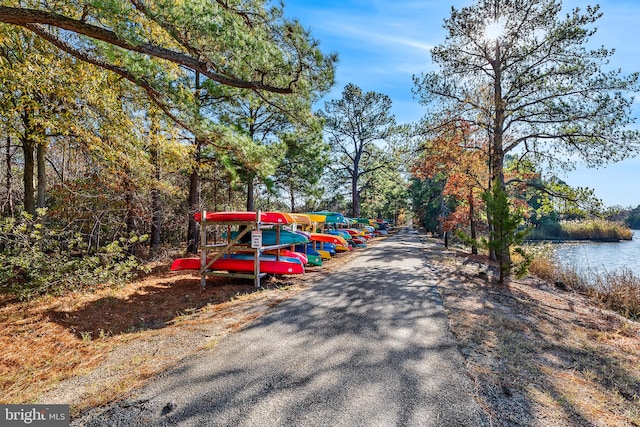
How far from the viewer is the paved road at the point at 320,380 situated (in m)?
2.53

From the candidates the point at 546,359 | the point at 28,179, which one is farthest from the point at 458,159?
the point at 28,179

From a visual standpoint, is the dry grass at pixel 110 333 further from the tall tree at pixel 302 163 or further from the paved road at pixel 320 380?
the tall tree at pixel 302 163

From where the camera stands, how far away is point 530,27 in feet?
34.2

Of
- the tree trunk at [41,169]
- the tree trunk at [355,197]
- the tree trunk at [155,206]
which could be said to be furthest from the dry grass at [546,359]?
the tree trunk at [355,197]

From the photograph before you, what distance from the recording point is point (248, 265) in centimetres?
806

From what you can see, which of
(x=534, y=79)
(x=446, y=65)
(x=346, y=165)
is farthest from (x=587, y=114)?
Answer: (x=346, y=165)

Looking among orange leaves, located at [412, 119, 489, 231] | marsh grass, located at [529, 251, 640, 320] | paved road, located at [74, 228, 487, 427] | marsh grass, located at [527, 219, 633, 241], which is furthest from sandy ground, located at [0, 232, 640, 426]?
marsh grass, located at [527, 219, 633, 241]

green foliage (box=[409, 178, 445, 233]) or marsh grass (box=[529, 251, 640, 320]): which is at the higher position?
green foliage (box=[409, 178, 445, 233])

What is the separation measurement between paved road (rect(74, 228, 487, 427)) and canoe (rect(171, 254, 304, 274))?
2653 millimetres

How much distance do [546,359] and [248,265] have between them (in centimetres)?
644

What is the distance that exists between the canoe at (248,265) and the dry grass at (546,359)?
3786 millimetres

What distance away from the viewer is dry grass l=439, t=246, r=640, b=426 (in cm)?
271

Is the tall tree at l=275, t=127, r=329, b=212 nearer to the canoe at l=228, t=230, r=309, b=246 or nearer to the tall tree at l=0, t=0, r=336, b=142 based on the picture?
the canoe at l=228, t=230, r=309, b=246

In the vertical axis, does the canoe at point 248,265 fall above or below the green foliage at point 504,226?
below
